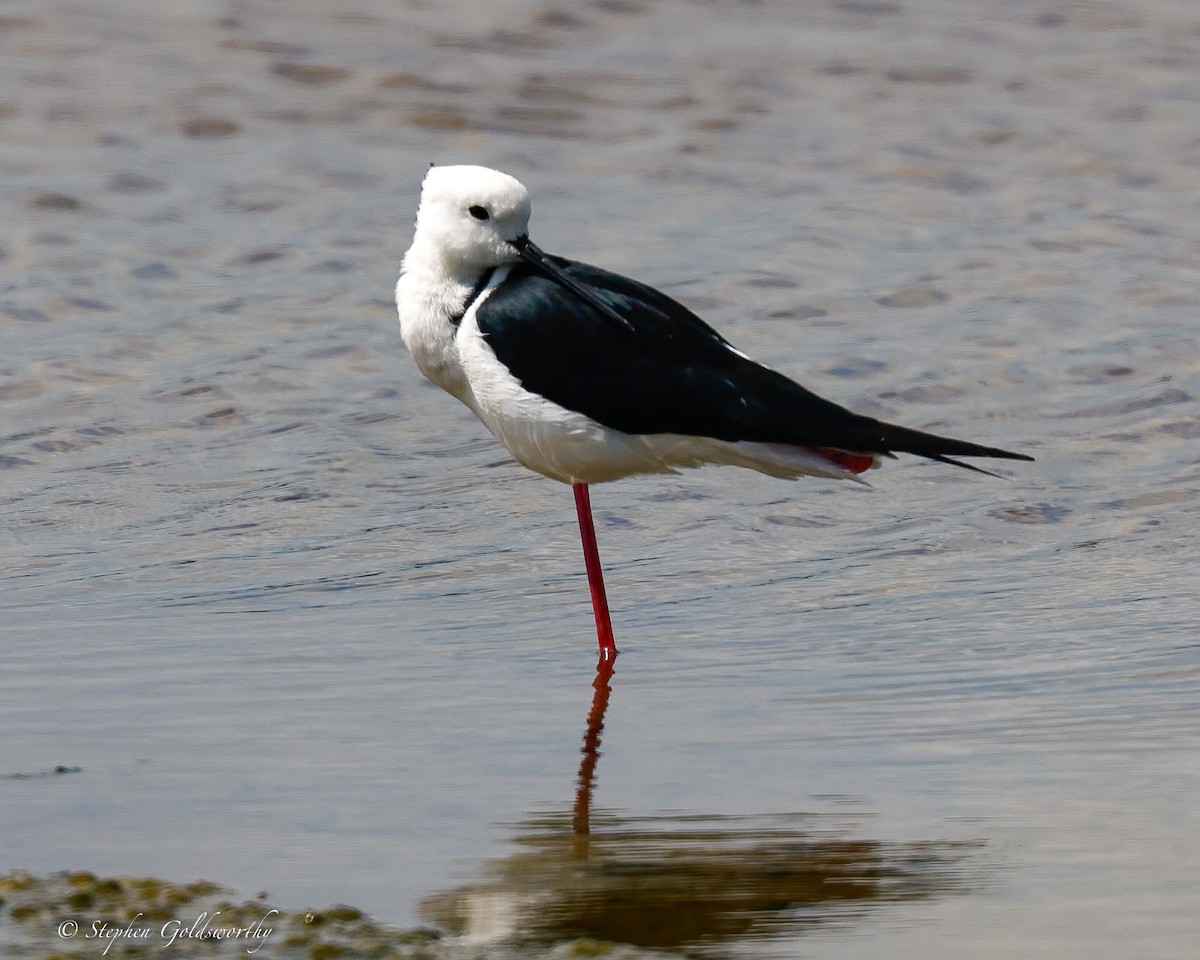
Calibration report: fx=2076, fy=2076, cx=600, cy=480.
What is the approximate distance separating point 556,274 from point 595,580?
814 millimetres

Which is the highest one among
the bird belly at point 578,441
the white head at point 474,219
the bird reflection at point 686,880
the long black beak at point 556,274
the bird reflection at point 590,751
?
the white head at point 474,219

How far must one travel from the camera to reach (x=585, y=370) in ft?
17.5

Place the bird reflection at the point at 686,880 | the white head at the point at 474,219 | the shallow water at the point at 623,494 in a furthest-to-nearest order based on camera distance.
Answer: the white head at the point at 474,219
the shallow water at the point at 623,494
the bird reflection at the point at 686,880

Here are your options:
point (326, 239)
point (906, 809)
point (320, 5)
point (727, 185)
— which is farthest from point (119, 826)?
point (320, 5)

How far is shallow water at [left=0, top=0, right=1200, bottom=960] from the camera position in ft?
12.4

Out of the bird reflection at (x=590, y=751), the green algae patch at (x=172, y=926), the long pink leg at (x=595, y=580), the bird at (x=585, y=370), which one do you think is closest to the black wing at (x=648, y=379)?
the bird at (x=585, y=370)

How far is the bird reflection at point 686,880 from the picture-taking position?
10.9 ft

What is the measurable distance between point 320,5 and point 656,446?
8939mm

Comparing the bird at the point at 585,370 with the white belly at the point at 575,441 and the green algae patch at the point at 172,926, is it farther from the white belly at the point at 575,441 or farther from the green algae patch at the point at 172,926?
the green algae patch at the point at 172,926

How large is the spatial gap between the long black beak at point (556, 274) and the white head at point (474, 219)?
0.02 meters

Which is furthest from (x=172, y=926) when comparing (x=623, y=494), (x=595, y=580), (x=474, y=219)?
(x=623, y=494)

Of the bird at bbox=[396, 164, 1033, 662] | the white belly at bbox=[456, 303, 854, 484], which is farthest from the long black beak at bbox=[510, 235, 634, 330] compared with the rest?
the white belly at bbox=[456, 303, 854, 484]

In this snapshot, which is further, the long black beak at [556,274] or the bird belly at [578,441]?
the long black beak at [556,274]

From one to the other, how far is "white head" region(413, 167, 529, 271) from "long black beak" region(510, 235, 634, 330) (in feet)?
0.07
